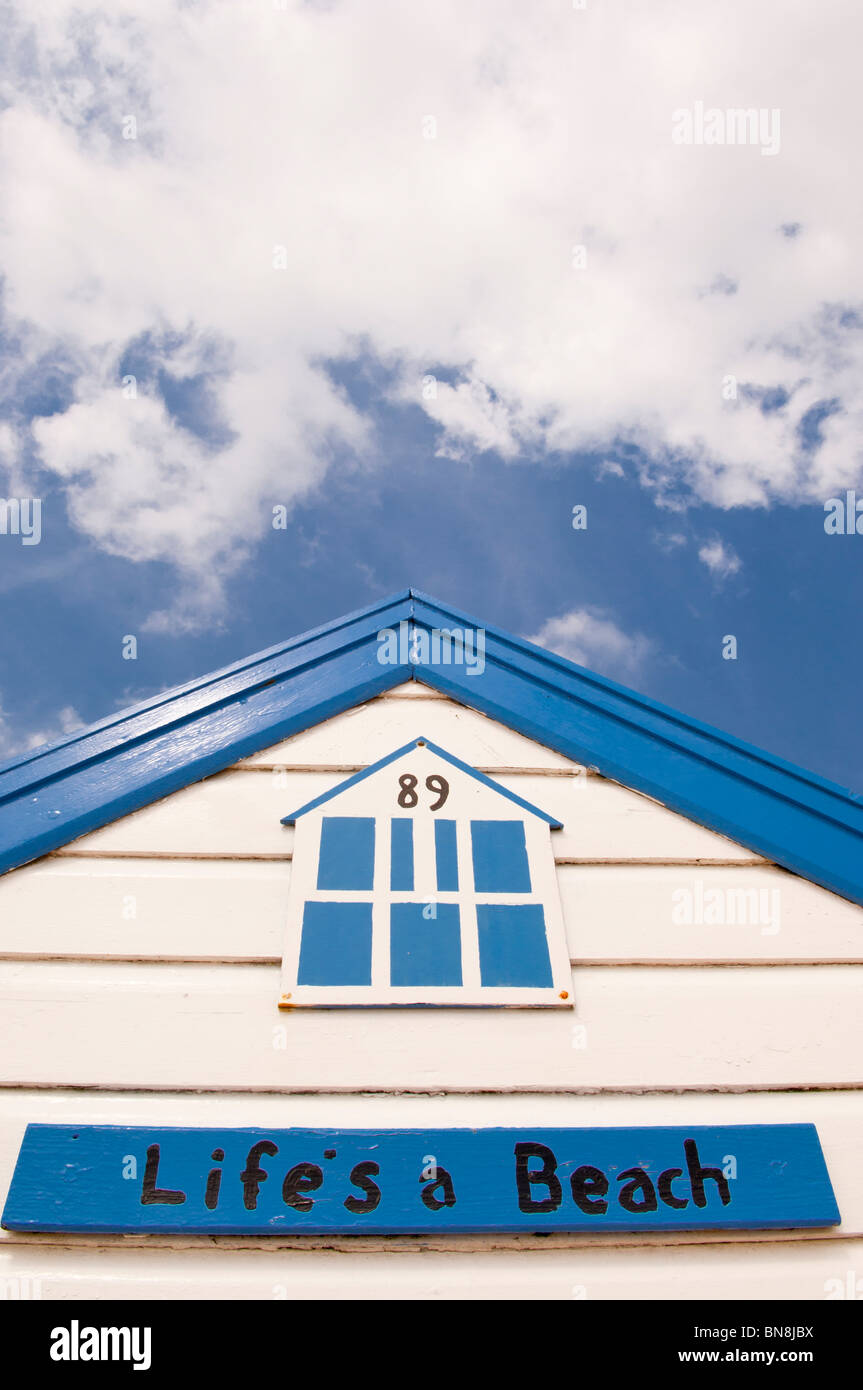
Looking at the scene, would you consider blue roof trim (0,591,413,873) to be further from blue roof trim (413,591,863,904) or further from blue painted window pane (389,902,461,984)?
blue painted window pane (389,902,461,984)

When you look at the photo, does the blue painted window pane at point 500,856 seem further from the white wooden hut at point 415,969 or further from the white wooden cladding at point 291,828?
the white wooden cladding at point 291,828

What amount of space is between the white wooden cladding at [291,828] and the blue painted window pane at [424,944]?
0.39 m

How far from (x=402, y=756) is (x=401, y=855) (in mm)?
364

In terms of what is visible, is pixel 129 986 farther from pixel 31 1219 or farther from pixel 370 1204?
pixel 370 1204

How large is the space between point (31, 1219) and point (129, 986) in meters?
0.47

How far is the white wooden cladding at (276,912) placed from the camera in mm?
1907

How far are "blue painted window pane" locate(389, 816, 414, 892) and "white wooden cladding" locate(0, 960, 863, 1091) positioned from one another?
0.32m

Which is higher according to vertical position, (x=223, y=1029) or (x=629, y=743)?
(x=629, y=743)

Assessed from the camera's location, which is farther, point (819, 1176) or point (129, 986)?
point (129, 986)

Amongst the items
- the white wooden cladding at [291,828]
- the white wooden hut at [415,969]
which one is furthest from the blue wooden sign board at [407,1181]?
the white wooden cladding at [291,828]

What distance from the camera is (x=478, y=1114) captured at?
166cm

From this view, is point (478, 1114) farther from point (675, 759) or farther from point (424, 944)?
point (675, 759)

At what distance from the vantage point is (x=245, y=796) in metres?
2.24
